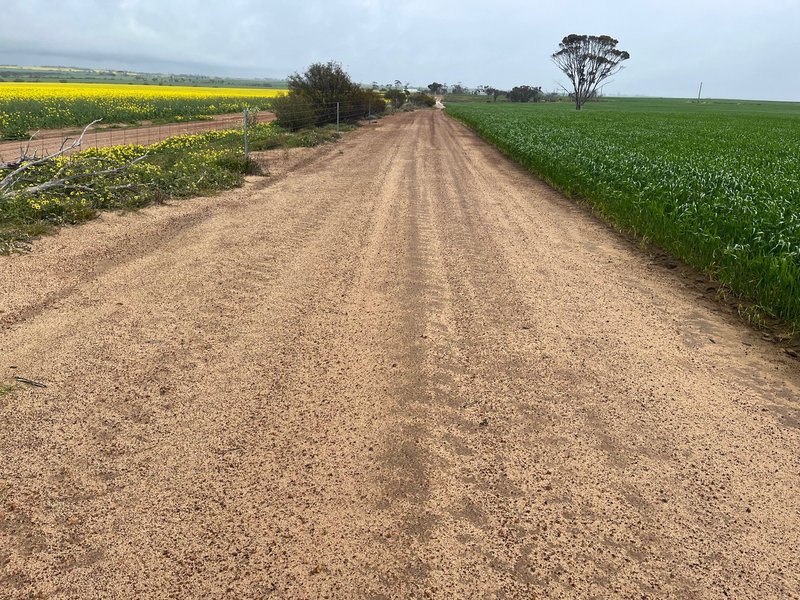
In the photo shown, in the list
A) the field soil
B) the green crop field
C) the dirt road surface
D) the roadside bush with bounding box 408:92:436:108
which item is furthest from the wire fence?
the roadside bush with bounding box 408:92:436:108

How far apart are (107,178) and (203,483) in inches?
326

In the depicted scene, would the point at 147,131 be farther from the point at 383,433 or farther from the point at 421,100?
the point at 421,100

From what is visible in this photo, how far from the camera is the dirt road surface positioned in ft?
7.85

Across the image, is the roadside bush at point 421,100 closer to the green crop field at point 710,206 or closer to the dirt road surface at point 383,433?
the green crop field at point 710,206

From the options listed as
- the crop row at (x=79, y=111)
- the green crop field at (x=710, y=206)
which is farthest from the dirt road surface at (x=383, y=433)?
the crop row at (x=79, y=111)

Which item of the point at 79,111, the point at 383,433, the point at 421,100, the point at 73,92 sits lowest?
the point at 383,433

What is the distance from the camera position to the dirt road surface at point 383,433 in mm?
2393

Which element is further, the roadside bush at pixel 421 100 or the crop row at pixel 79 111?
the roadside bush at pixel 421 100

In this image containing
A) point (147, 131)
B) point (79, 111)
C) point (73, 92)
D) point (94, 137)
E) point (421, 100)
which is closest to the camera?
point (94, 137)

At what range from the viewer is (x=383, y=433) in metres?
3.32

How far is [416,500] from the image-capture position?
2.79m

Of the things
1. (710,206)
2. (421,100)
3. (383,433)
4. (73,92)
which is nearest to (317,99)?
(73,92)

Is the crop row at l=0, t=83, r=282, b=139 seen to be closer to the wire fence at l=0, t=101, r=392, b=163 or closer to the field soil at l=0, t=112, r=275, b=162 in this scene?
the field soil at l=0, t=112, r=275, b=162

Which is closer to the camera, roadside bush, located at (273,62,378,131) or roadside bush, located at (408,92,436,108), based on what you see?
roadside bush, located at (273,62,378,131)
